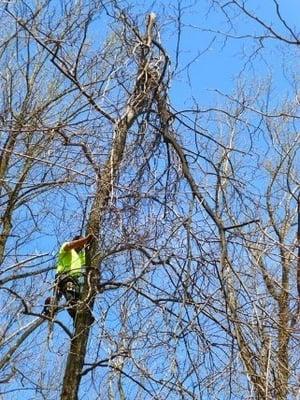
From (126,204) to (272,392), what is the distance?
1147 mm

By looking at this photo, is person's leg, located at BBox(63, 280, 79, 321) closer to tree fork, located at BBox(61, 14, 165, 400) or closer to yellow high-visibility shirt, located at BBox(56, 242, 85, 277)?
yellow high-visibility shirt, located at BBox(56, 242, 85, 277)

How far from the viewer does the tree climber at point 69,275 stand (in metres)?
4.80

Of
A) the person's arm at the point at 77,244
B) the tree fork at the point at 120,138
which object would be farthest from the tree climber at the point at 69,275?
the tree fork at the point at 120,138

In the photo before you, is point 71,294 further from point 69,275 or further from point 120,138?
point 120,138

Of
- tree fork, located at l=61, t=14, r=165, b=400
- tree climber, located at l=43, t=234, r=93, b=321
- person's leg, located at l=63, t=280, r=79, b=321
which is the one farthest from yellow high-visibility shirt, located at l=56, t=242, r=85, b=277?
tree fork, located at l=61, t=14, r=165, b=400

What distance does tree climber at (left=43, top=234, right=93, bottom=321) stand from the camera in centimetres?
480

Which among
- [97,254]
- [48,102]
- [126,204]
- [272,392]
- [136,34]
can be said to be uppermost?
[48,102]

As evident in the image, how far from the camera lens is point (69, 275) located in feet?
15.8

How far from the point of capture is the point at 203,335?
311 cm

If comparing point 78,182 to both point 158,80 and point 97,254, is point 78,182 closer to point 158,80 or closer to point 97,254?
point 97,254

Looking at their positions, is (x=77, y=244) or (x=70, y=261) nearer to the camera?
(x=77, y=244)

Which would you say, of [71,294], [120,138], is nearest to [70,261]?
[71,294]

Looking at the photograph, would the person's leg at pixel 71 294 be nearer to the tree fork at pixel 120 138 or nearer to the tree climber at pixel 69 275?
the tree climber at pixel 69 275

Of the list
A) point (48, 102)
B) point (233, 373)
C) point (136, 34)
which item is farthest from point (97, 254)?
point (48, 102)
